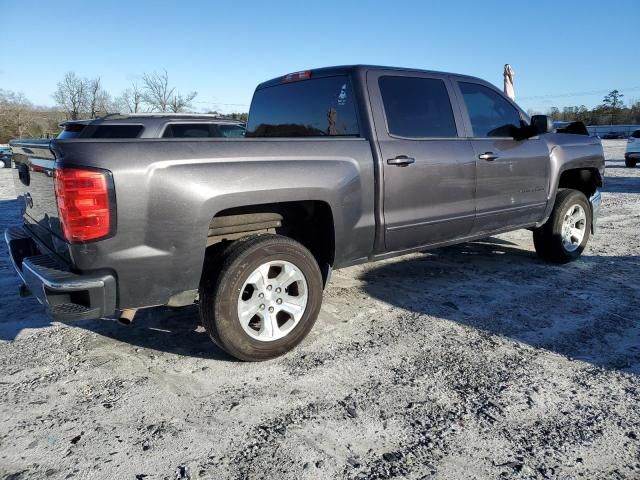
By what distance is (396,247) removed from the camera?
150 inches

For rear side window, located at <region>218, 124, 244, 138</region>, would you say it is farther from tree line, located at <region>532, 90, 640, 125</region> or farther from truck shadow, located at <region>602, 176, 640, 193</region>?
tree line, located at <region>532, 90, 640, 125</region>

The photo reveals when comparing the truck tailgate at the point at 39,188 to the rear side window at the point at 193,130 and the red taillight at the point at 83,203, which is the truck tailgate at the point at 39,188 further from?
the rear side window at the point at 193,130

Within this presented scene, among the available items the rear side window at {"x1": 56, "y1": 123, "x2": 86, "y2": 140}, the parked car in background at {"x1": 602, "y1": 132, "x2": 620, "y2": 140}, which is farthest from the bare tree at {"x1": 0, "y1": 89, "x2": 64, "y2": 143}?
the parked car in background at {"x1": 602, "y1": 132, "x2": 620, "y2": 140}

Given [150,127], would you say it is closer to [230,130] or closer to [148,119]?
[148,119]

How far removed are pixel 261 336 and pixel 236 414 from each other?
0.64m

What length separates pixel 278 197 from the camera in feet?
10.0

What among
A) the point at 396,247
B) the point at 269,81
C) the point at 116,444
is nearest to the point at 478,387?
the point at 396,247

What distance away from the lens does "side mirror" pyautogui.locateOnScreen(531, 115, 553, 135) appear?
15.1 feet

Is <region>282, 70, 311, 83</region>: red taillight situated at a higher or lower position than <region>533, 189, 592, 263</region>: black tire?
higher

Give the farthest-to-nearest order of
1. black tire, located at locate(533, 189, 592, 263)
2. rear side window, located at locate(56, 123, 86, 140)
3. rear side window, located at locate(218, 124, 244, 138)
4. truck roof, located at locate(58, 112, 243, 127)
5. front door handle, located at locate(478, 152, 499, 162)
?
rear side window, located at locate(218, 124, 244, 138)
rear side window, located at locate(56, 123, 86, 140)
truck roof, located at locate(58, 112, 243, 127)
black tire, located at locate(533, 189, 592, 263)
front door handle, located at locate(478, 152, 499, 162)

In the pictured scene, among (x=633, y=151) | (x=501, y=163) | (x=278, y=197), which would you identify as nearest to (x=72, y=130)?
(x=278, y=197)

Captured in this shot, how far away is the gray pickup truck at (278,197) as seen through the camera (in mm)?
2545

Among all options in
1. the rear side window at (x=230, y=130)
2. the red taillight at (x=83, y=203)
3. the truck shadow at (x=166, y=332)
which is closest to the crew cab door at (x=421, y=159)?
the truck shadow at (x=166, y=332)

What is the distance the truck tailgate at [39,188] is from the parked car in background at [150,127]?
5.40 m
